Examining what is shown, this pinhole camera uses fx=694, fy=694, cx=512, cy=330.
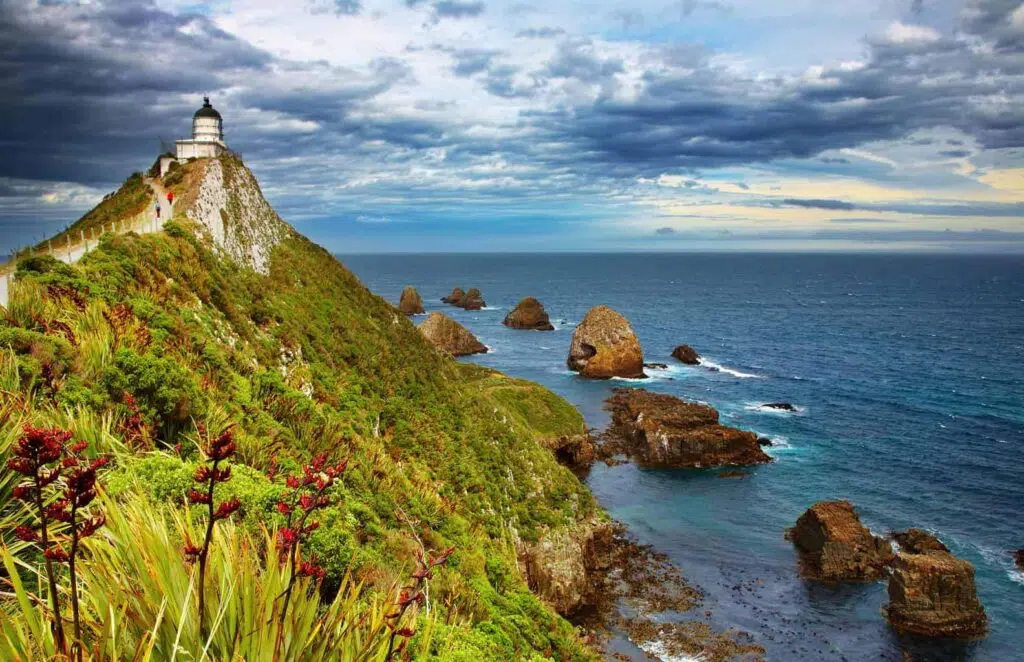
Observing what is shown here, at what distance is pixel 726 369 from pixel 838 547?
50.9 metres

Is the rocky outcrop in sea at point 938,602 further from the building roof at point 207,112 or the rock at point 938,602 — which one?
the building roof at point 207,112

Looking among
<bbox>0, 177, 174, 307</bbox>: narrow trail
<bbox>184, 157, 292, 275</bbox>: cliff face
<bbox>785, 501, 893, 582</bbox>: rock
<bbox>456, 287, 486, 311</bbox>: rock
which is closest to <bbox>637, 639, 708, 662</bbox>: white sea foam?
<bbox>785, 501, 893, 582</bbox>: rock

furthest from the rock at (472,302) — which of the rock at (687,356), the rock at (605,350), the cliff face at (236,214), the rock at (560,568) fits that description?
the rock at (560,568)

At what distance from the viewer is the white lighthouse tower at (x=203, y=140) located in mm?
35906

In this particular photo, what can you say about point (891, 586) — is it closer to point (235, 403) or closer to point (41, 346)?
point (235, 403)

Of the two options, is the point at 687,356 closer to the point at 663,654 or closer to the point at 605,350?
the point at 605,350

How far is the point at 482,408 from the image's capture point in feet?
109

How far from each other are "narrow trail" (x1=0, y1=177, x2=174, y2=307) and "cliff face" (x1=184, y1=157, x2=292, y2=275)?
1.31m

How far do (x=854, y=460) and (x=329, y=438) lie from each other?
48378 mm

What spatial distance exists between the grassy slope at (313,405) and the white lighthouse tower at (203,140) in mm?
4190

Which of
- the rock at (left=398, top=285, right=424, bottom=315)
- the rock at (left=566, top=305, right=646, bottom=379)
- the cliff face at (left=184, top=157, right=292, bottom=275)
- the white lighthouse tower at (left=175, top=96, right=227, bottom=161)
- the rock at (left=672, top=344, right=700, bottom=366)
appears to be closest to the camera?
the cliff face at (left=184, top=157, right=292, bottom=275)

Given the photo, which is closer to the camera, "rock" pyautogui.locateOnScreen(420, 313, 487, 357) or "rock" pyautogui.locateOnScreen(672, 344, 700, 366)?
"rock" pyautogui.locateOnScreen(672, 344, 700, 366)

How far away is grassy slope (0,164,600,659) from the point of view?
968cm

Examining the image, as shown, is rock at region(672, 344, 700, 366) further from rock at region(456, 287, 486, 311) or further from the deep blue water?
rock at region(456, 287, 486, 311)
